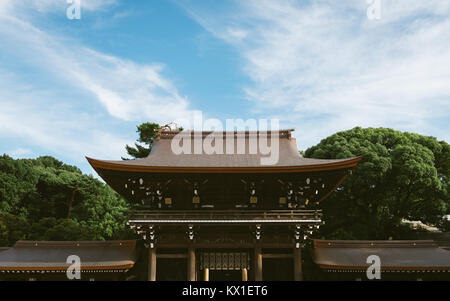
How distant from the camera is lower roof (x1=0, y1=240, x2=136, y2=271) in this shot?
1434 cm

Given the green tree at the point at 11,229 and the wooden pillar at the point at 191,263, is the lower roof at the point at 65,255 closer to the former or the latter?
the wooden pillar at the point at 191,263

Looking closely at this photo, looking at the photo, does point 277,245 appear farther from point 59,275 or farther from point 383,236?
point 383,236

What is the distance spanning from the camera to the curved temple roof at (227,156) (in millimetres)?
13656

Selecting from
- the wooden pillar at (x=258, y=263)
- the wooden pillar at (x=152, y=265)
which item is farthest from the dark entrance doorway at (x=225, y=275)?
the wooden pillar at (x=152, y=265)

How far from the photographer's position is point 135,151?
3509 centimetres

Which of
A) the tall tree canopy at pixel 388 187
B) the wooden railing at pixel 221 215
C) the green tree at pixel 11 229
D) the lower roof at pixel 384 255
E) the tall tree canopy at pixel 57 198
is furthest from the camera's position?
the tall tree canopy at pixel 57 198

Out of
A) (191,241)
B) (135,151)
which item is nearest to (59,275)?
(191,241)

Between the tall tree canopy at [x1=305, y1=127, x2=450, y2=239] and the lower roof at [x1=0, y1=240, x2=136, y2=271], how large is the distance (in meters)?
15.5

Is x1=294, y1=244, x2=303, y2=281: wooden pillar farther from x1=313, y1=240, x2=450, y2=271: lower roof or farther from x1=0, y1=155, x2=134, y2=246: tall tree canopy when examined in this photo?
x1=0, y1=155, x2=134, y2=246: tall tree canopy

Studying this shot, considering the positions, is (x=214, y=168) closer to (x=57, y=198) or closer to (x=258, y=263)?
(x=258, y=263)

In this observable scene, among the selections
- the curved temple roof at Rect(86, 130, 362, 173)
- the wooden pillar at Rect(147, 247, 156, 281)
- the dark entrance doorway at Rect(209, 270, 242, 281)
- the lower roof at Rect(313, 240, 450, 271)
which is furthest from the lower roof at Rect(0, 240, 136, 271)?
the lower roof at Rect(313, 240, 450, 271)

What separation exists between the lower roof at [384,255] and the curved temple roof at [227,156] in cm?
455

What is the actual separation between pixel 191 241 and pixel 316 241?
6.49m
